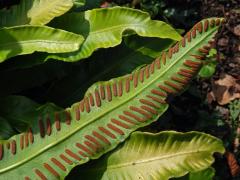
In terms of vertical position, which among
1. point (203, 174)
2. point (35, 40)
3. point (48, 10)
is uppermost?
point (48, 10)

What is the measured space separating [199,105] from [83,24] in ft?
3.10

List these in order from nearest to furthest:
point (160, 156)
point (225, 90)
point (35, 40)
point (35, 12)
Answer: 1. point (160, 156)
2. point (35, 40)
3. point (35, 12)
4. point (225, 90)

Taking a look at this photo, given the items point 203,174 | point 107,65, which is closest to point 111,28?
point 107,65

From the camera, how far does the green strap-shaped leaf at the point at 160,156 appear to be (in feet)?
6.36

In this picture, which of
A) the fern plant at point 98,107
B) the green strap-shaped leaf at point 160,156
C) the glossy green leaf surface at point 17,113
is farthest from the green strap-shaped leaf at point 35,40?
the green strap-shaped leaf at point 160,156

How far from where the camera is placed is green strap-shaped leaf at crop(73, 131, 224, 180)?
76.4 inches

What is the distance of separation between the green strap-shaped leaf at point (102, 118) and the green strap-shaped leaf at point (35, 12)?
1.29 feet

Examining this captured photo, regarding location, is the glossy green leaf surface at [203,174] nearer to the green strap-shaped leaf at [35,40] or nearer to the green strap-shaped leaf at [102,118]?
the green strap-shaped leaf at [102,118]

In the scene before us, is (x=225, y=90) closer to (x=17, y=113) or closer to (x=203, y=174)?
(x=203, y=174)

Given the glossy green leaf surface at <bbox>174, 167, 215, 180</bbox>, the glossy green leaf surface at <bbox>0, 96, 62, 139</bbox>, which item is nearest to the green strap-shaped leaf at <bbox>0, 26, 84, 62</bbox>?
the glossy green leaf surface at <bbox>0, 96, 62, 139</bbox>

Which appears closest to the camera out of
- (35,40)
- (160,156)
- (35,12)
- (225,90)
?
(160,156)

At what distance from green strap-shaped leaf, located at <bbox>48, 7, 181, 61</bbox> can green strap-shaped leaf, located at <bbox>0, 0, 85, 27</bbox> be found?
11 centimetres

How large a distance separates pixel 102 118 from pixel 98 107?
0.05 meters

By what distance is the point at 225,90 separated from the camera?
2.89 meters
